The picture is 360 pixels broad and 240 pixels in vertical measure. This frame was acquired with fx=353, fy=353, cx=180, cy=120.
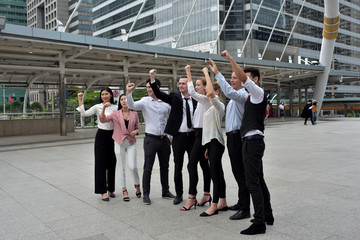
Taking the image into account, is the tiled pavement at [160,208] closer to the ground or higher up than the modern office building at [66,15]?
closer to the ground

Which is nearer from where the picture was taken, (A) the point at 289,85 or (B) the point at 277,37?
(A) the point at 289,85

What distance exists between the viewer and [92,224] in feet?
14.0

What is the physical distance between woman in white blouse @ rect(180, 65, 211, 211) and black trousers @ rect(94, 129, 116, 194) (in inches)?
55.8

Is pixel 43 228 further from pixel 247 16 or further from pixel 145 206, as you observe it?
pixel 247 16

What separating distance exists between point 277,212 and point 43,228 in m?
2.89

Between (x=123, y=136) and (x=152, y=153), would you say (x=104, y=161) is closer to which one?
(x=123, y=136)

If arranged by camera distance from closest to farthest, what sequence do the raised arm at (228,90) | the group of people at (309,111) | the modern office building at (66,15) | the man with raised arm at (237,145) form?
1. the raised arm at (228,90)
2. the man with raised arm at (237,145)
3. the group of people at (309,111)
4. the modern office building at (66,15)

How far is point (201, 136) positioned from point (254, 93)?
4.13ft

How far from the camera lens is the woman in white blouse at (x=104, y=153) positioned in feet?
17.9

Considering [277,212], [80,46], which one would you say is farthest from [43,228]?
[80,46]

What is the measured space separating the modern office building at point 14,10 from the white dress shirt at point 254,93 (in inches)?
5287

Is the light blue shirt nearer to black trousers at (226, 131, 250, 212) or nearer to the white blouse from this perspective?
black trousers at (226, 131, 250, 212)

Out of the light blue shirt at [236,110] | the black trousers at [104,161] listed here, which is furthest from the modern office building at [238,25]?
the light blue shirt at [236,110]

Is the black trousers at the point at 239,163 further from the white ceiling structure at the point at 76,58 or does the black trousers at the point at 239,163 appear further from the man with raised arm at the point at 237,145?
the white ceiling structure at the point at 76,58
